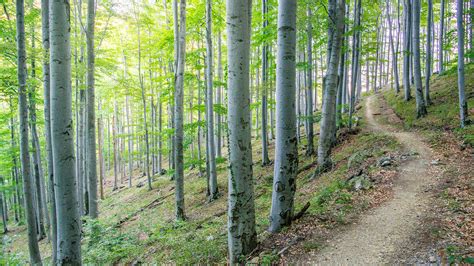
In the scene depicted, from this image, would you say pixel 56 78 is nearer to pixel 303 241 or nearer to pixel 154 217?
pixel 303 241

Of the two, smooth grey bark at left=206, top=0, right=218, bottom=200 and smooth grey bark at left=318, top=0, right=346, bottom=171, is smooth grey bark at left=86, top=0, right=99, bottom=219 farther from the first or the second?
smooth grey bark at left=318, top=0, right=346, bottom=171

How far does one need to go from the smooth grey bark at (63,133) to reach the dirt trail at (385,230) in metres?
3.37

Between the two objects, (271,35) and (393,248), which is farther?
(271,35)

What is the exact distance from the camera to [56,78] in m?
3.62

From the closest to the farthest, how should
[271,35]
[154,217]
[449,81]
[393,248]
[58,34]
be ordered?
[58,34], [393,248], [271,35], [154,217], [449,81]

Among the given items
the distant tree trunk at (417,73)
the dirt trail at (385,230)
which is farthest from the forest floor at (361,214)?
the distant tree trunk at (417,73)

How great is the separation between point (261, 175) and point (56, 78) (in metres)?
9.39

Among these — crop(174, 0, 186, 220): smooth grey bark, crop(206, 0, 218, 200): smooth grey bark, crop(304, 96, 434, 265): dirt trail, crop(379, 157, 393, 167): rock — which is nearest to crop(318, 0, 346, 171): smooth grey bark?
crop(379, 157, 393, 167): rock

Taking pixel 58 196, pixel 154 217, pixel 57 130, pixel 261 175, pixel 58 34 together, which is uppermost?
pixel 58 34

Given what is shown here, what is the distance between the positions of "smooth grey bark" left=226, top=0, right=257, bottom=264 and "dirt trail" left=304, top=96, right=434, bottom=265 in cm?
107

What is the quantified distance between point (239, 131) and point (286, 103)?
1.05 metres

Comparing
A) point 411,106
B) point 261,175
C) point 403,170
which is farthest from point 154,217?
point 411,106

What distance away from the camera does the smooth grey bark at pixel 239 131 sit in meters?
3.61

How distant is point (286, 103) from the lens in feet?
14.1
